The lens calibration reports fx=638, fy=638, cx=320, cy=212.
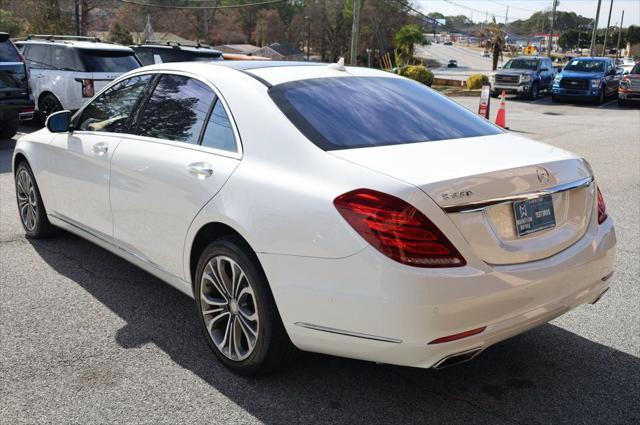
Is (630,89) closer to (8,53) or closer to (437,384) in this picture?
(8,53)


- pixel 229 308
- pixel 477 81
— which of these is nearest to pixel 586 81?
pixel 477 81

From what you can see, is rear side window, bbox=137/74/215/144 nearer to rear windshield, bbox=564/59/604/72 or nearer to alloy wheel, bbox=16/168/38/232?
alloy wheel, bbox=16/168/38/232

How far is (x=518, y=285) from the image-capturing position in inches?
111

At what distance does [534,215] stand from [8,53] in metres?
10.9

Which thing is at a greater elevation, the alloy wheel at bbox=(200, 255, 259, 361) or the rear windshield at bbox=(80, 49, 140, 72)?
the rear windshield at bbox=(80, 49, 140, 72)

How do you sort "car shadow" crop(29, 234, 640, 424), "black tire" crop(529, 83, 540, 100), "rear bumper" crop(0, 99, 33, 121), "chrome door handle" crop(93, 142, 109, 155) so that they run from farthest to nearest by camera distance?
"black tire" crop(529, 83, 540, 100) → "rear bumper" crop(0, 99, 33, 121) → "chrome door handle" crop(93, 142, 109, 155) → "car shadow" crop(29, 234, 640, 424)

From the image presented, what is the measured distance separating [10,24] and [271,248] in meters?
60.3

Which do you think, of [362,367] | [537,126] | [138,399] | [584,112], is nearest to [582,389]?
[362,367]

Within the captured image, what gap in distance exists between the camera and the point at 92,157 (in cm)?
443

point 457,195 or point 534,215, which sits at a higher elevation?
point 457,195

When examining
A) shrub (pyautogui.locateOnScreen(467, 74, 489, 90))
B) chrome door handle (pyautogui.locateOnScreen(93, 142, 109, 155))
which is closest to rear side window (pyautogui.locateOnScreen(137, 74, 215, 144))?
chrome door handle (pyautogui.locateOnScreen(93, 142, 109, 155))

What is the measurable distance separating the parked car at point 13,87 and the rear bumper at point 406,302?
9601 mm

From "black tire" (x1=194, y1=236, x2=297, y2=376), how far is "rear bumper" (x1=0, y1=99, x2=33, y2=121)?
9.06 m

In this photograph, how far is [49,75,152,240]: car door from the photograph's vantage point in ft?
14.2
